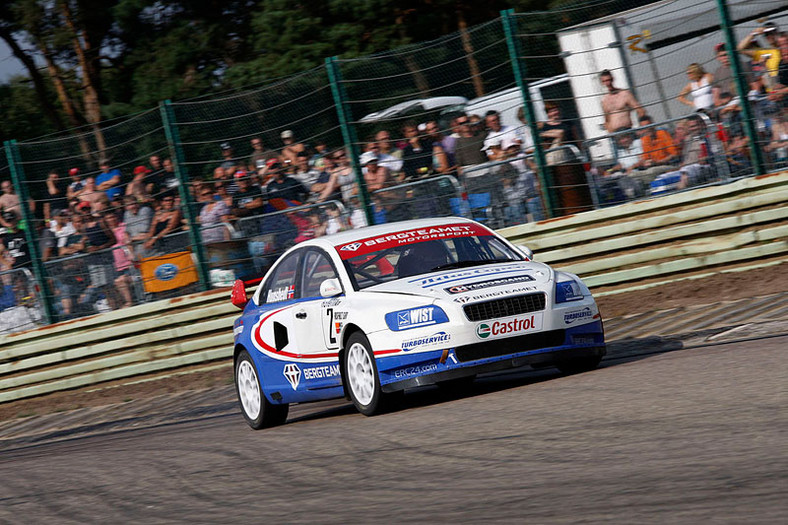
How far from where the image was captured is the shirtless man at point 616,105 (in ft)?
42.0

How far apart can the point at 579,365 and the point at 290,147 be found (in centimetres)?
578

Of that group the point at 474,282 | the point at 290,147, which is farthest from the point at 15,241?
the point at 474,282

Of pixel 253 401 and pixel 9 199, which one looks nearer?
pixel 253 401

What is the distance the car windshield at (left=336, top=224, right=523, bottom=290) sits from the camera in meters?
9.35

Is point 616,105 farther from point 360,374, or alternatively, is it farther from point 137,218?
point 137,218

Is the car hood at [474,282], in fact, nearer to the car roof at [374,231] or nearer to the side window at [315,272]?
the side window at [315,272]

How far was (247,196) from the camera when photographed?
14.2 meters

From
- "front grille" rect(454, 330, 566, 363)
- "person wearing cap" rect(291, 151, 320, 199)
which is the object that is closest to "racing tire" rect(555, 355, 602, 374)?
"front grille" rect(454, 330, 566, 363)

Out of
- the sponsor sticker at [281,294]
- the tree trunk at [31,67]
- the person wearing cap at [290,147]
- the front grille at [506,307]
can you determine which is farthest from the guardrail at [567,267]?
the tree trunk at [31,67]

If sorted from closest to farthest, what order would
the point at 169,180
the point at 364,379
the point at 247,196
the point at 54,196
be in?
the point at 364,379 → the point at 247,196 → the point at 169,180 → the point at 54,196

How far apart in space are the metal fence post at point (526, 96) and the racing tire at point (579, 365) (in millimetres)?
4696

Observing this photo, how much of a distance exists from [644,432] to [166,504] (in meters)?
2.60

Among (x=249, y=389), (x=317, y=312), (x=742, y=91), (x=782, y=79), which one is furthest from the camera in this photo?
(x=742, y=91)

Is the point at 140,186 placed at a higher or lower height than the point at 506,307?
higher
